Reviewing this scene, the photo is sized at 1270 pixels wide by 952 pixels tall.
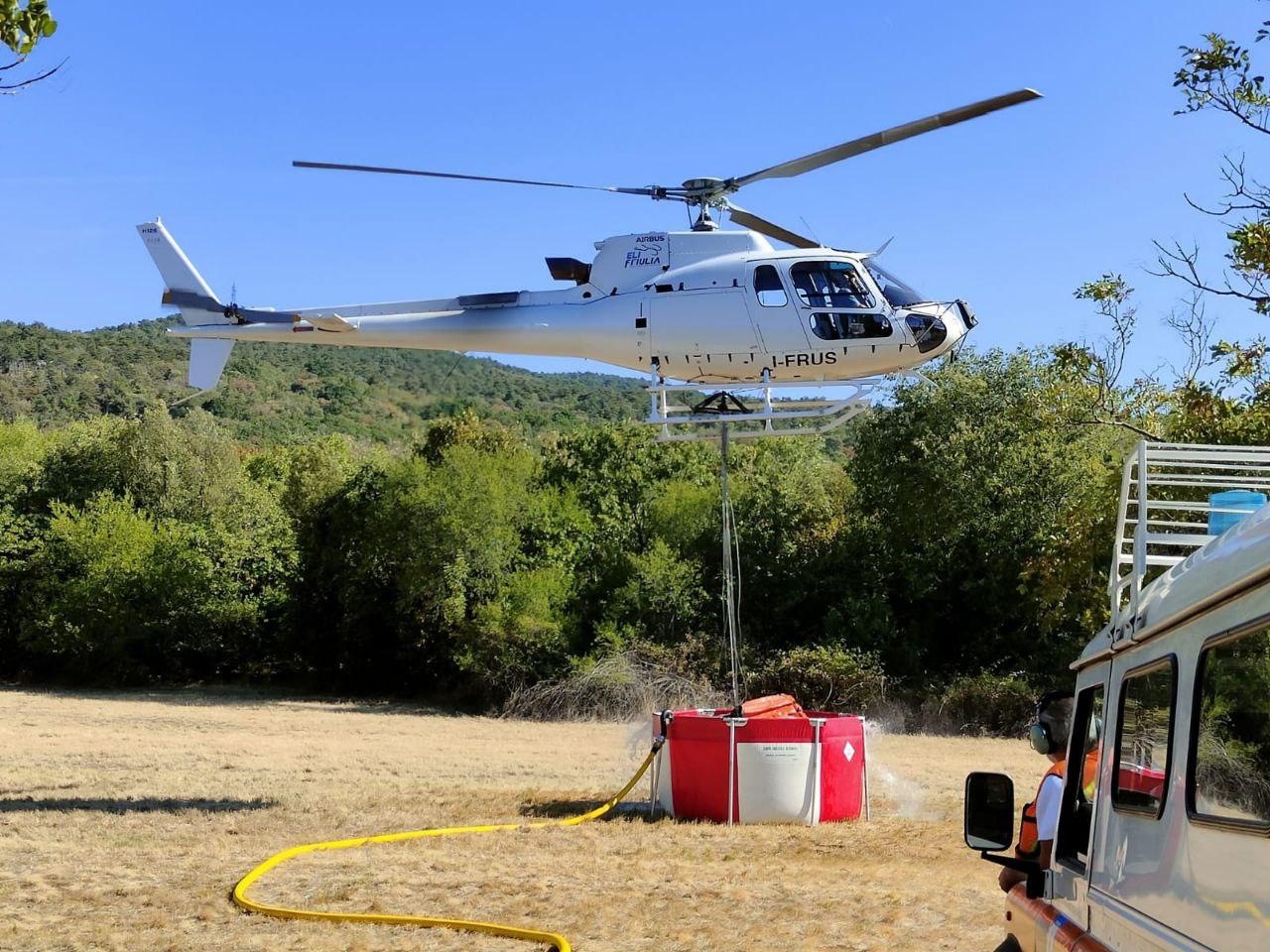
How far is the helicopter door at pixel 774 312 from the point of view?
1297 cm

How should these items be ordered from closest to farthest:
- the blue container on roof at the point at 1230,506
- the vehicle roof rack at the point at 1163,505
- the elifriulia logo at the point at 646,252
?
the vehicle roof rack at the point at 1163,505
the blue container on roof at the point at 1230,506
the elifriulia logo at the point at 646,252

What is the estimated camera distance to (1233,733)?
7.55 ft

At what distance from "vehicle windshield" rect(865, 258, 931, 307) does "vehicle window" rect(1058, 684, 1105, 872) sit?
9989 millimetres

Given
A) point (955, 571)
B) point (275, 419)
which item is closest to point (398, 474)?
point (955, 571)

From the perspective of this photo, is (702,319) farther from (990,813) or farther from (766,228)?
(990,813)

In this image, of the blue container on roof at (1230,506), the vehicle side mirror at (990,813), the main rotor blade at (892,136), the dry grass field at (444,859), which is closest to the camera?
the blue container on roof at (1230,506)

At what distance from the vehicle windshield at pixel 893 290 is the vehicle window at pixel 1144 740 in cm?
1043

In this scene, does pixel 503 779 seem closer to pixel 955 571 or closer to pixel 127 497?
pixel 955 571

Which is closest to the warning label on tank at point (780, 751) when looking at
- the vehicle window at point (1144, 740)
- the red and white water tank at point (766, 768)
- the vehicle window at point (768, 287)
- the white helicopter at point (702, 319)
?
the red and white water tank at point (766, 768)

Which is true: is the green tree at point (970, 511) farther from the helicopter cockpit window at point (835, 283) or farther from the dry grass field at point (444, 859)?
the helicopter cockpit window at point (835, 283)

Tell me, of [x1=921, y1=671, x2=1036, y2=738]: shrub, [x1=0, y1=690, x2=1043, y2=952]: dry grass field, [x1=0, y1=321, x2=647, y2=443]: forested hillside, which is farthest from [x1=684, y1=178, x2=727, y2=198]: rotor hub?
[x1=0, y1=321, x2=647, y2=443]: forested hillside

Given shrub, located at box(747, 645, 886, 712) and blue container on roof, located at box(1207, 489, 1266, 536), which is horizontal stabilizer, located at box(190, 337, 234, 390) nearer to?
blue container on roof, located at box(1207, 489, 1266, 536)

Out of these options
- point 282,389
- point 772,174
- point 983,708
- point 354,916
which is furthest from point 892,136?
point 282,389

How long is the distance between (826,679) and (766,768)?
13.6 metres
